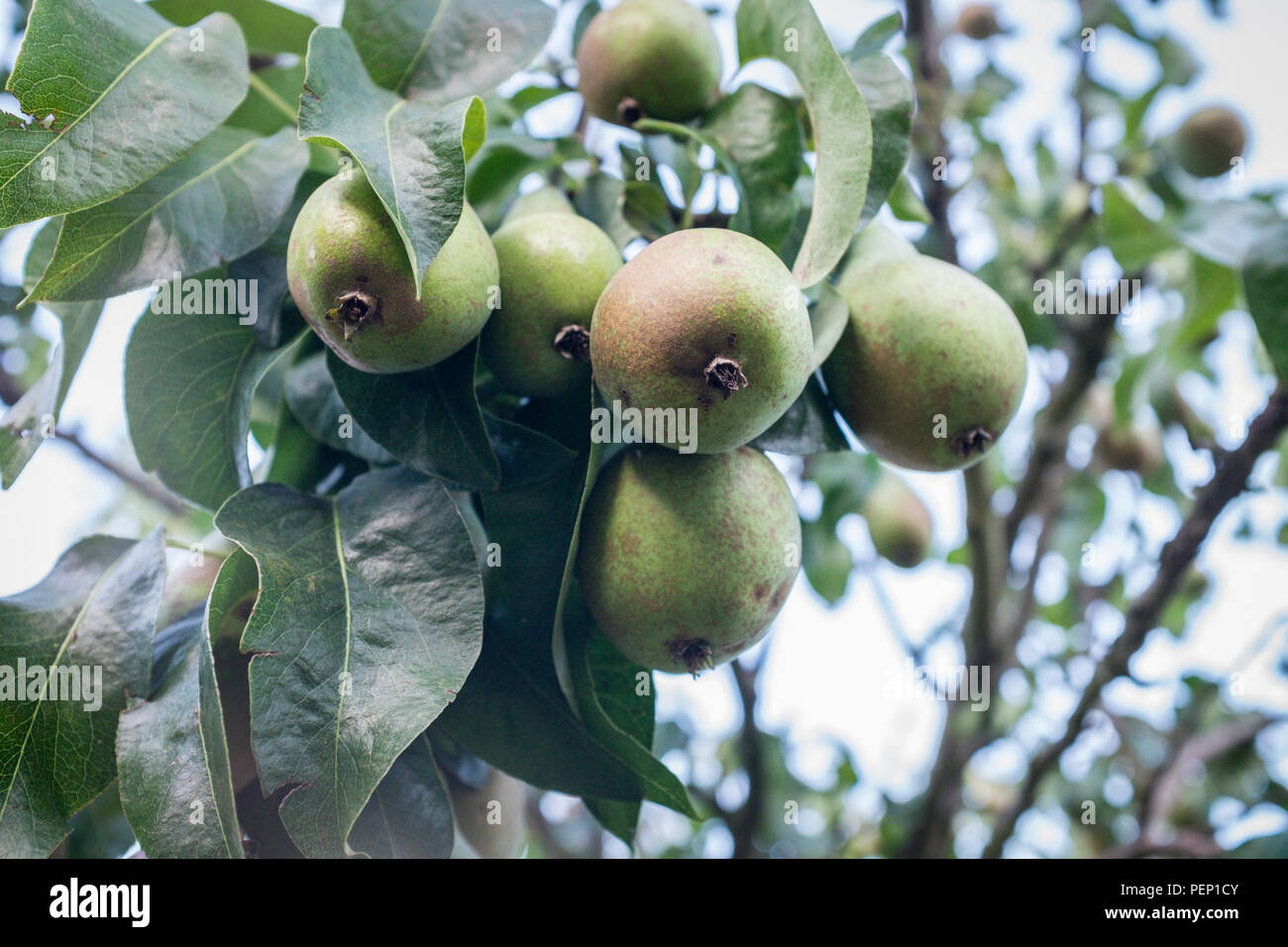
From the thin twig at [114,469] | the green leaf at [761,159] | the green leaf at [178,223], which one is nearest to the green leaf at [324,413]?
the green leaf at [178,223]

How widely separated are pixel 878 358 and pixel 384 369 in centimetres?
56

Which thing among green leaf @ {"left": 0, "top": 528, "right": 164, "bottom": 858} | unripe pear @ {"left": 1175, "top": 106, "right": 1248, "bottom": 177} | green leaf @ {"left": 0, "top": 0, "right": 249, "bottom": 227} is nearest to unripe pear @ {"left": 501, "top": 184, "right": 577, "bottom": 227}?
green leaf @ {"left": 0, "top": 0, "right": 249, "bottom": 227}

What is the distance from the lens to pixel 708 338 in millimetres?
1013

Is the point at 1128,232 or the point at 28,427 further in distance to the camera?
the point at 1128,232

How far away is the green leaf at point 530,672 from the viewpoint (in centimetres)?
115

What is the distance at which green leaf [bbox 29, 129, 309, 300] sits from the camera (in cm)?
115

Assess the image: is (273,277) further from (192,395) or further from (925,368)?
(925,368)

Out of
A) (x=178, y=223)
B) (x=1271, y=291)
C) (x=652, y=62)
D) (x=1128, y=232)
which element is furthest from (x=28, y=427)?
(x=1128, y=232)

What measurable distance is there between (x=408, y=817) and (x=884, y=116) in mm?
1008

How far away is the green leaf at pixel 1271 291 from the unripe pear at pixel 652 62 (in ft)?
3.06

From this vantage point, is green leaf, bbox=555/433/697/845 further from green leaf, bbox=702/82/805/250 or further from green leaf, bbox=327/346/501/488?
green leaf, bbox=702/82/805/250

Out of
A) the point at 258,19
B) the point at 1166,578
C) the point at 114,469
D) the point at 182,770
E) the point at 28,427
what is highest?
the point at 258,19

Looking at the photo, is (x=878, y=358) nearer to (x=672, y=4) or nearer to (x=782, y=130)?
(x=782, y=130)
